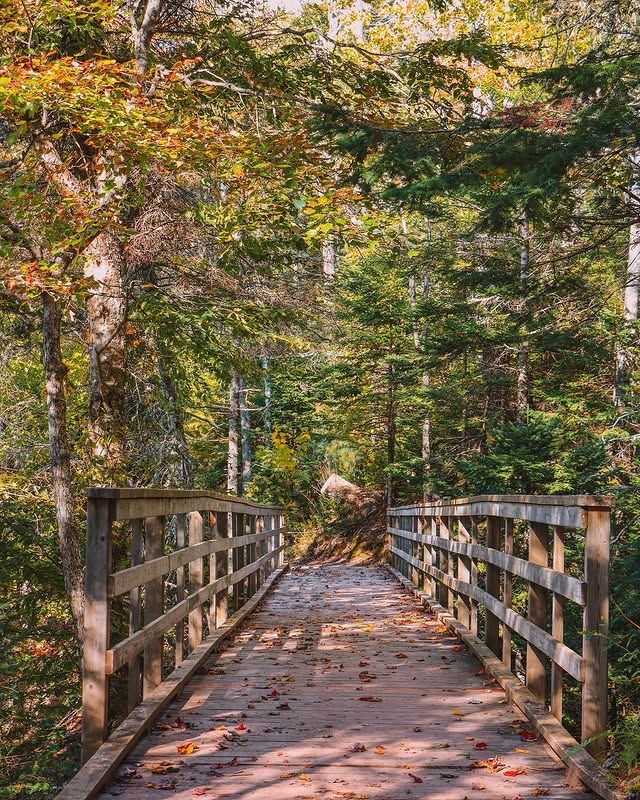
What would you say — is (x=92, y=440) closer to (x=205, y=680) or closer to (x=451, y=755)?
(x=205, y=680)

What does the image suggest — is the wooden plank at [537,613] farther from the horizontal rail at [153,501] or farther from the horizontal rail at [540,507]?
the horizontal rail at [153,501]

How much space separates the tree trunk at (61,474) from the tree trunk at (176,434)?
2.49m

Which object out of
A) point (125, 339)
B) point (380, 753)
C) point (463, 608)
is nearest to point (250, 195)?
point (125, 339)

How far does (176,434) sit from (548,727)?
9.09 m

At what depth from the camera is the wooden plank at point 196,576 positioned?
658 cm

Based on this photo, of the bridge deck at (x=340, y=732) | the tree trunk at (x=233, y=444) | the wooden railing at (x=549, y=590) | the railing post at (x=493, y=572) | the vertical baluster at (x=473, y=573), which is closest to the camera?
the bridge deck at (x=340, y=732)

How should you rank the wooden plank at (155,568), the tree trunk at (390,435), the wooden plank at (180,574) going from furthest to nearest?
1. the tree trunk at (390,435)
2. the wooden plank at (180,574)
3. the wooden plank at (155,568)

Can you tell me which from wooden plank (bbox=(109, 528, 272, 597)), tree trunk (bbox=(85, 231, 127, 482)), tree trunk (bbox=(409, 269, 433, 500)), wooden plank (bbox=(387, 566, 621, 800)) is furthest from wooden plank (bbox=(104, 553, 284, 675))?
tree trunk (bbox=(409, 269, 433, 500))

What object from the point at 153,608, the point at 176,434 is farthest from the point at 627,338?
the point at 153,608

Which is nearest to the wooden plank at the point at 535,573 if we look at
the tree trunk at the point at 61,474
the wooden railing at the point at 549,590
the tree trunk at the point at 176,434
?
the wooden railing at the point at 549,590

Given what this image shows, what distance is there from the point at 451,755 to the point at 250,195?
25.4 feet

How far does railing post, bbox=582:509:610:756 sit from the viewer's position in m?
4.06

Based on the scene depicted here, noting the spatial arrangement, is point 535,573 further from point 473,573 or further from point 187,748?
point 473,573

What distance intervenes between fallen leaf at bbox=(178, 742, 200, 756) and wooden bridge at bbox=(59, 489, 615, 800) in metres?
0.01
